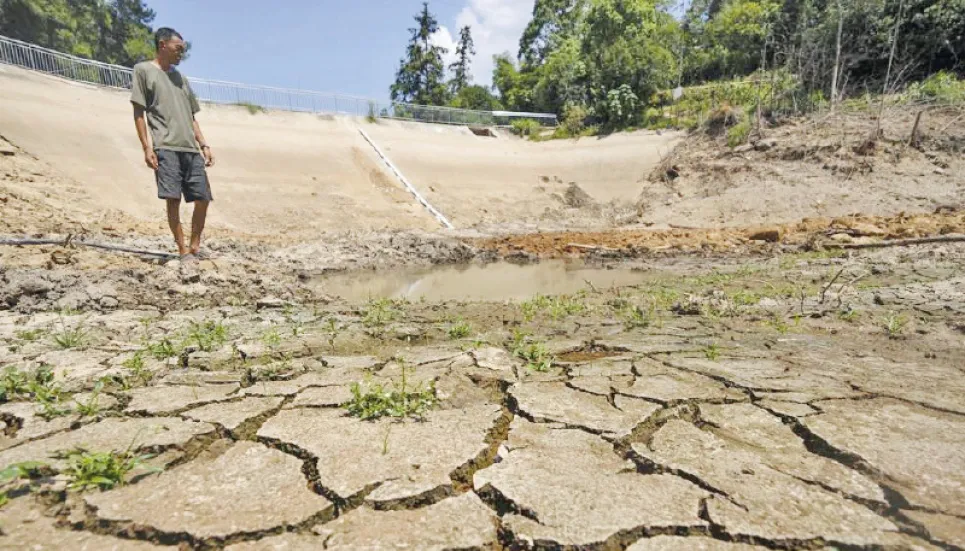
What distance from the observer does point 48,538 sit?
3.67 feet

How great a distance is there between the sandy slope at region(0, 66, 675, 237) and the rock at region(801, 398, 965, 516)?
31.1 ft

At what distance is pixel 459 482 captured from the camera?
139 centimetres

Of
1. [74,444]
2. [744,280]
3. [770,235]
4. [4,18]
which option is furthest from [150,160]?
[4,18]

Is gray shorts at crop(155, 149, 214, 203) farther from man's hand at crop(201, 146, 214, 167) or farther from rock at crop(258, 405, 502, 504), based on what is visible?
rock at crop(258, 405, 502, 504)

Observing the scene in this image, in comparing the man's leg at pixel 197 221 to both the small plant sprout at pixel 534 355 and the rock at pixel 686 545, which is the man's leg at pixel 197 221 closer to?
the small plant sprout at pixel 534 355

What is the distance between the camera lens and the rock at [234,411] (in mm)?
1741

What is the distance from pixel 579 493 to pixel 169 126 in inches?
173

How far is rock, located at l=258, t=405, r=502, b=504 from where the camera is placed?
1.35 metres

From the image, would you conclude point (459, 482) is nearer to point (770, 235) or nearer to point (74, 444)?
point (74, 444)

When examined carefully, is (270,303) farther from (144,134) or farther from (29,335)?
(144,134)

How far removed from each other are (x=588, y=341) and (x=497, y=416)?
1309mm

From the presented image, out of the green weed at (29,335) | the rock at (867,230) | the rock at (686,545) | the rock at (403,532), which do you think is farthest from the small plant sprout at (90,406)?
the rock at (867,230)

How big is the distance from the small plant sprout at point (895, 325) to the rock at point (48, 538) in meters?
3.74

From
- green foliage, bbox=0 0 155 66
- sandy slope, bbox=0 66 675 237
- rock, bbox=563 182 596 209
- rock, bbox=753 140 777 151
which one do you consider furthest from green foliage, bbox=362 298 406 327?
green foliage, bbox=0 0 155 66
